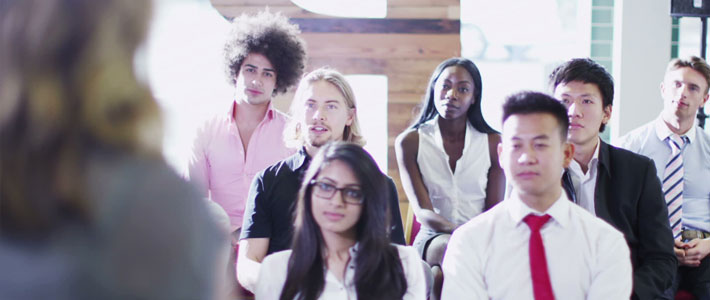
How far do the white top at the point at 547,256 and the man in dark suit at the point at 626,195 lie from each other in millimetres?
327

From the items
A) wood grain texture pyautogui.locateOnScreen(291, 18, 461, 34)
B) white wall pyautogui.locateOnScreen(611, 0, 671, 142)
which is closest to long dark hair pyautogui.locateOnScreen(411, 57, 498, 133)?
wood grain texture pyautogui.locateOnScreen(291, 18, 461, 34)

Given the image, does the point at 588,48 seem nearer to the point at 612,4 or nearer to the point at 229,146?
the point at 612,4

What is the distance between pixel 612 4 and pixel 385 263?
287cm

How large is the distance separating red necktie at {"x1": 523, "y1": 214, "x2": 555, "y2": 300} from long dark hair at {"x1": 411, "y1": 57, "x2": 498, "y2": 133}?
2.99ft

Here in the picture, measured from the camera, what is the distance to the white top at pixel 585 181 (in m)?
2.00

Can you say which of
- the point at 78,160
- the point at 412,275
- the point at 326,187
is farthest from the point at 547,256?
the point at 78,160

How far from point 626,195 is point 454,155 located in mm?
687

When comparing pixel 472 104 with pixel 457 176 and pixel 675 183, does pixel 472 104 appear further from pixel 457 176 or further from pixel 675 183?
pixel 675 183

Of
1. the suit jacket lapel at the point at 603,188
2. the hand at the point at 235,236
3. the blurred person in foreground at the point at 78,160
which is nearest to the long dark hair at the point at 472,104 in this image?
the suit jacket lapel at the point at 603,188

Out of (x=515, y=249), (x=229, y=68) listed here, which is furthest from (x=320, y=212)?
(x=229, y=68)

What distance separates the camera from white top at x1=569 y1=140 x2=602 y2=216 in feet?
6.57

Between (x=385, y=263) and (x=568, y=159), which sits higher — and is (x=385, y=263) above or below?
below

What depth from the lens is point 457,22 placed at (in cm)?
365

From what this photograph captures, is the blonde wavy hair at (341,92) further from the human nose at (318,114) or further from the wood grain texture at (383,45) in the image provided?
the wood grain texture at (383,45)
